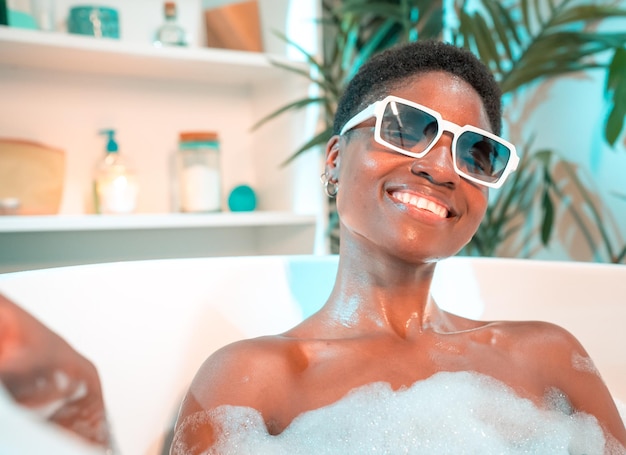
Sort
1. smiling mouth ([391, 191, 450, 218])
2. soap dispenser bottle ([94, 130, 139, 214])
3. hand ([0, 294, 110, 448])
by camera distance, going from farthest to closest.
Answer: soap dispenser bottle ([94, 130, 139, 214]) → smiling mouth ([391, 191, 450, 218]) → hand ([0, 294, 110, 448])

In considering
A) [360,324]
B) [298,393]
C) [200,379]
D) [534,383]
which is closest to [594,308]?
[534,383]

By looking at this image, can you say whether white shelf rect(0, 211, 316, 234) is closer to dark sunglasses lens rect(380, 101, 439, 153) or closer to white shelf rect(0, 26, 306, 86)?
white shelf rect(0, 26, 306, 86)

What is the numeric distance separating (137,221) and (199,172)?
274 mm

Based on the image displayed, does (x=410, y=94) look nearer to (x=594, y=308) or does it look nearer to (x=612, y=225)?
(x=594, y=308)

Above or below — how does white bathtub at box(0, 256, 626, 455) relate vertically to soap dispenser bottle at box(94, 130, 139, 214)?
below

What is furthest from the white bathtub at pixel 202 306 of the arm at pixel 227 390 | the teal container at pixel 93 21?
the teal container at pixel 93 21

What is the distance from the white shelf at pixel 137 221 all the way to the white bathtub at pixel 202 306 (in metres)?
0.55

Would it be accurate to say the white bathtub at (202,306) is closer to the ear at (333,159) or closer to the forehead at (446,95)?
the ear at (333,159)

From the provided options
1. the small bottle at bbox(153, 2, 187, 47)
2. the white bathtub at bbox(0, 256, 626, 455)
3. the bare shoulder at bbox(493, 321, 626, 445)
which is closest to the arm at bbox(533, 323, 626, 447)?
the bare shoulder at bbox(493, 321, 626, 445)

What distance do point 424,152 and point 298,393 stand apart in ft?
1.14

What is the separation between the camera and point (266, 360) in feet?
2.61

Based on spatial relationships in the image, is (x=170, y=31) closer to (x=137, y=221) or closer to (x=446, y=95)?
(x=137, y=221)

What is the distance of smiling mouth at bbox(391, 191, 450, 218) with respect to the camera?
84cm

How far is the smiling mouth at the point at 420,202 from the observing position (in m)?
0.84
